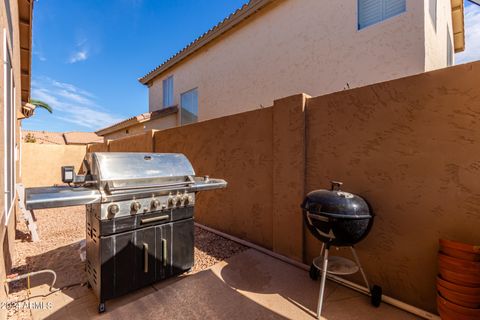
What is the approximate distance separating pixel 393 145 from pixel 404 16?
15.7ft

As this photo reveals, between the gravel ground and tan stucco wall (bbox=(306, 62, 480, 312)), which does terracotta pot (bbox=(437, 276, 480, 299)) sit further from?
the gravel ground

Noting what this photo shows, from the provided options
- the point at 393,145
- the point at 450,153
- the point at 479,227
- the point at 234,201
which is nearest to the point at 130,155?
the point at 234,201

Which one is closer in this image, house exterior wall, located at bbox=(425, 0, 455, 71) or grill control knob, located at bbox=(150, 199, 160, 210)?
grill control knob, located at bbox=(150, 199, 160, 210)

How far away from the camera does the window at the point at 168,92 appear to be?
1356cm

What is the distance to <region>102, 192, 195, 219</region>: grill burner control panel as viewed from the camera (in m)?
2.94

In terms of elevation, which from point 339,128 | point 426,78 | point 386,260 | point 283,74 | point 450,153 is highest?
point 283,74

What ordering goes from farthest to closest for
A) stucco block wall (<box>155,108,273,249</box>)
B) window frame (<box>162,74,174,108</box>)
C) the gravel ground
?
1. window frame (<box>162,74,174,108</box>)
2. stucco block wall (<box>155,108,273,249</box>)
3. the gravel ground

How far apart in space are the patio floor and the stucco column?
62cm

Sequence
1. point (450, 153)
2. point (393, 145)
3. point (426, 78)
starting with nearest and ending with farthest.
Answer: point (450, 153) < point (426, 78) < point (393, 145)

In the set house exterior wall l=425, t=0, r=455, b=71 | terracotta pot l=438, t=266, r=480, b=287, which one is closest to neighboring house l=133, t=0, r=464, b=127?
house exterior wall l=425, t=0, r=455, b=71

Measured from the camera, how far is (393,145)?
3111 mm

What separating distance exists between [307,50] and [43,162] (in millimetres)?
16762

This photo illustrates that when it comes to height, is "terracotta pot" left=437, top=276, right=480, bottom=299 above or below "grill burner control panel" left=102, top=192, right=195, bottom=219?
below

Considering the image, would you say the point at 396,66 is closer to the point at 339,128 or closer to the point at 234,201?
the point at 339,128
